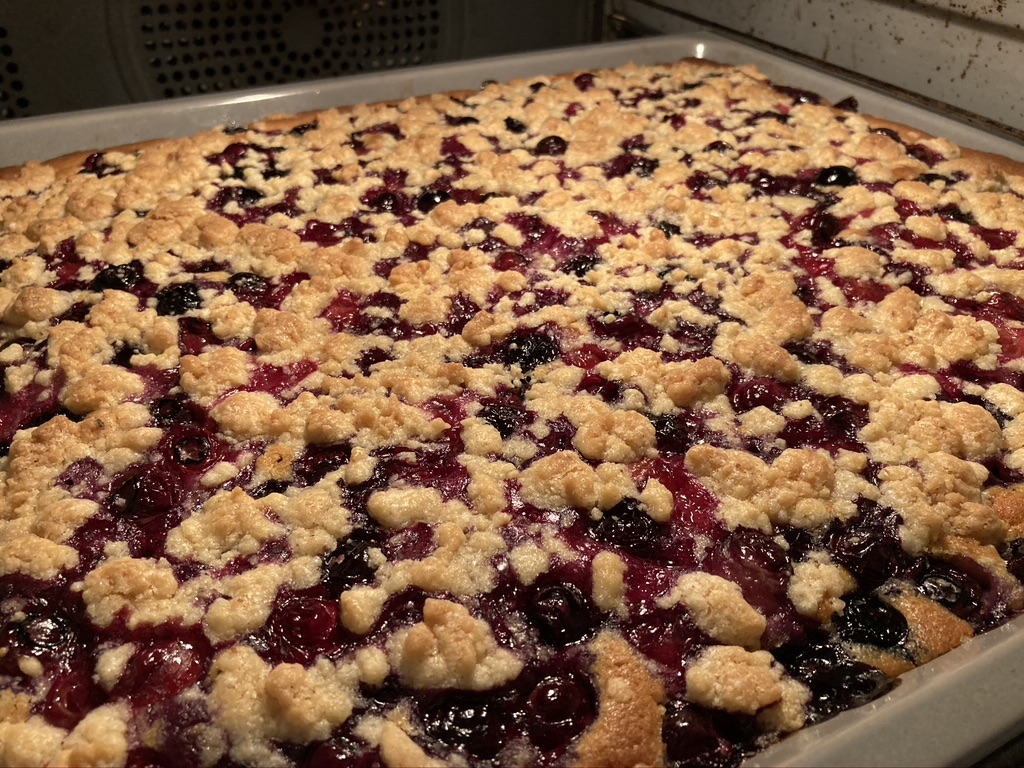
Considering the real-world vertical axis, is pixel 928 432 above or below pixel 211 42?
below

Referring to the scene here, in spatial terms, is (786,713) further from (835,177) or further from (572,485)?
(835,177)

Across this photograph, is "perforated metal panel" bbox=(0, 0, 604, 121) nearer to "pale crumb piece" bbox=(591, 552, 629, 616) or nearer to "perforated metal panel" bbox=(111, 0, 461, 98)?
"perforated metal panel" bbox=(111, 0, 461, 98)

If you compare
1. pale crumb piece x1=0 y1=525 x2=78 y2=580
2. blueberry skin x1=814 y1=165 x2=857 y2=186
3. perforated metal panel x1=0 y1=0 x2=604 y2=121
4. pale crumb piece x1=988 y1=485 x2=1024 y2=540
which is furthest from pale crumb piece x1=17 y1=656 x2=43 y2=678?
blueberry skin x1=814 y1=165 x2=857 y2=186

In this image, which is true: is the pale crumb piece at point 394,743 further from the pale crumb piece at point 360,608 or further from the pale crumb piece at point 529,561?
the pale crumb piece at point 529,561

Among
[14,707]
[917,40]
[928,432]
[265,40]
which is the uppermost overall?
[917,40]

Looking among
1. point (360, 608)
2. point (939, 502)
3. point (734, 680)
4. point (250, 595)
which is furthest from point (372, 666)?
point (939, 502)

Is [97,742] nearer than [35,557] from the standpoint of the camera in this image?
Yes
